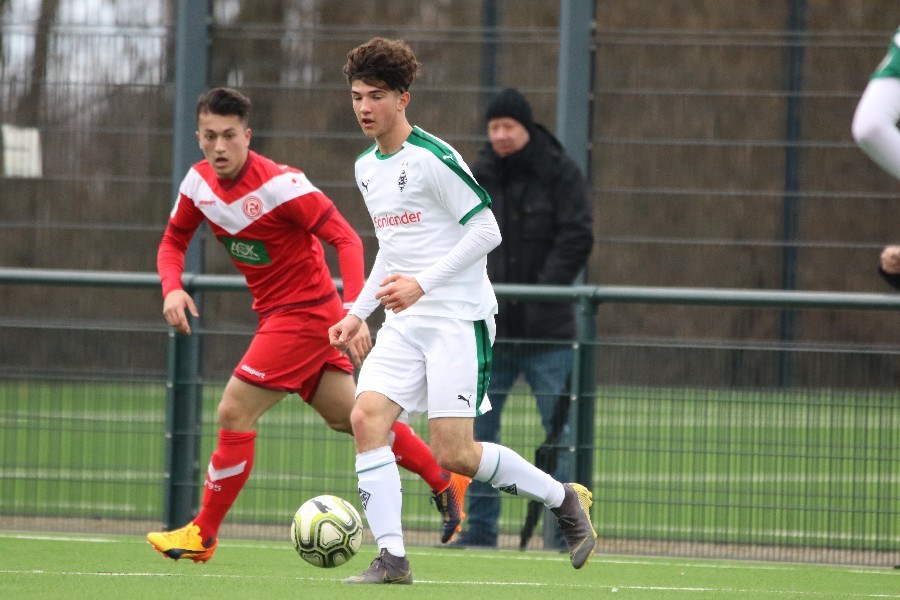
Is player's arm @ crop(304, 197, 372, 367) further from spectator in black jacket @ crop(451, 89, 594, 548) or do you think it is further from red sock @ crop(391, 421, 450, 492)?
spectator in black jacket @ crop(451, 89, 594, 548)

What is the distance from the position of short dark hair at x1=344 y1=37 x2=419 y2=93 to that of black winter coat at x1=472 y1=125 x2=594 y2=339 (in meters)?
2.37

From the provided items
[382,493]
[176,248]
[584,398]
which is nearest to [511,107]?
[584,398]

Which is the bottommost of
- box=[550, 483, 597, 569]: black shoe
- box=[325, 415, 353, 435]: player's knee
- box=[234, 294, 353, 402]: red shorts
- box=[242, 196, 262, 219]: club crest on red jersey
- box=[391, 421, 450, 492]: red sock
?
box=[550, 483, 597, 569]: black shoe

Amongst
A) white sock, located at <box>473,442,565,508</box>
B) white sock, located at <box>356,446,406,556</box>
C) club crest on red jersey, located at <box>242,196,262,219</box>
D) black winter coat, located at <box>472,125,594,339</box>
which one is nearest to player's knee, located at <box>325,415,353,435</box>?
club crest on red jersey, located at <box>242,196,262,219</box>

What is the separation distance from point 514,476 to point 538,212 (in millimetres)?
2523

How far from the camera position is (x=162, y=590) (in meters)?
5.76

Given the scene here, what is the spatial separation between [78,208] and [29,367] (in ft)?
10.3

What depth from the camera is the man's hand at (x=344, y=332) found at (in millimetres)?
5770

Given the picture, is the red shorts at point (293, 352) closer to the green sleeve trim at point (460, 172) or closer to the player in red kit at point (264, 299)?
the player in red kit at point (264, 299)

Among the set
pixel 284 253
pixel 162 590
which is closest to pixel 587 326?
pixel 284 253

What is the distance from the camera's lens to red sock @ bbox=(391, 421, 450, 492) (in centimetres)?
687

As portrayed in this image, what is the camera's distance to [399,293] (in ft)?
18.2

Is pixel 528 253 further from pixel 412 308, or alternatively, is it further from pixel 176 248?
pixel 412 308

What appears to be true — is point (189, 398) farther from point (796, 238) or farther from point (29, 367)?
point (796, 238)
